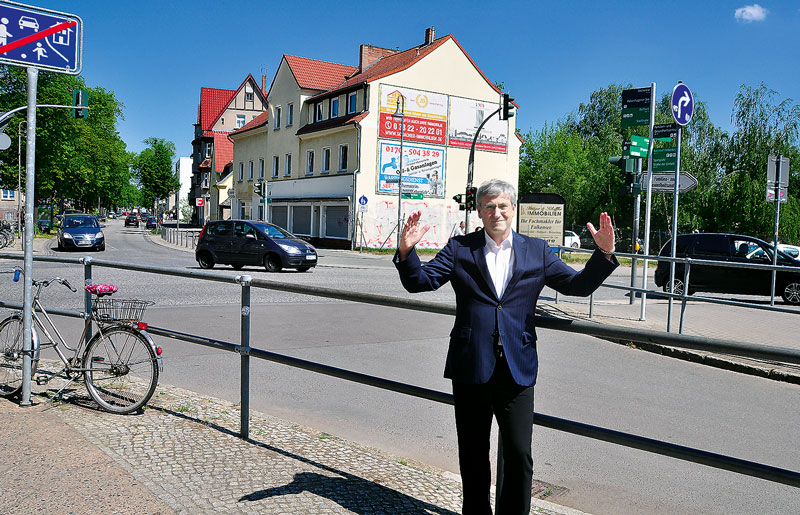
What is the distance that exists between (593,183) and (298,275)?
38171mm

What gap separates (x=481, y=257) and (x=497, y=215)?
7.8 inches

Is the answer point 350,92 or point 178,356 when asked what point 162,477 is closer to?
point 178,356

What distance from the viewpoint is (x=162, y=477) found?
371 cm

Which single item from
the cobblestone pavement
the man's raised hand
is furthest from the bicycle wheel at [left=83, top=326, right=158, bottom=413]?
the man's raised hand

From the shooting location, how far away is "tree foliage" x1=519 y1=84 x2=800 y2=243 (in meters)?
37.5

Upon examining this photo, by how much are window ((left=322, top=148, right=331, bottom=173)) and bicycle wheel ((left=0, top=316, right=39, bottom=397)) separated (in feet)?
122

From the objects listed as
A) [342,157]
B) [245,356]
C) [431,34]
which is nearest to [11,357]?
[245,356]

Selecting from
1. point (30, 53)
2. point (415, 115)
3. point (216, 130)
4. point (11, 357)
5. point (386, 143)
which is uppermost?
point (216, 130)

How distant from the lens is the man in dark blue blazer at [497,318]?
2.82 meters

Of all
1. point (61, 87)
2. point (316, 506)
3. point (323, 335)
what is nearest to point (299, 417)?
point (316, 506)

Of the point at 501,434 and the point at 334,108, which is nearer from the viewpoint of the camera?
the point at 501,434

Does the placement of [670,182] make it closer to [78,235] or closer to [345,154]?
[78,235]

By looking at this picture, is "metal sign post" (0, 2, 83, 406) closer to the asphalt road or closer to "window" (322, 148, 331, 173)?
the asphalt road

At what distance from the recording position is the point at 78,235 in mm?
29656
